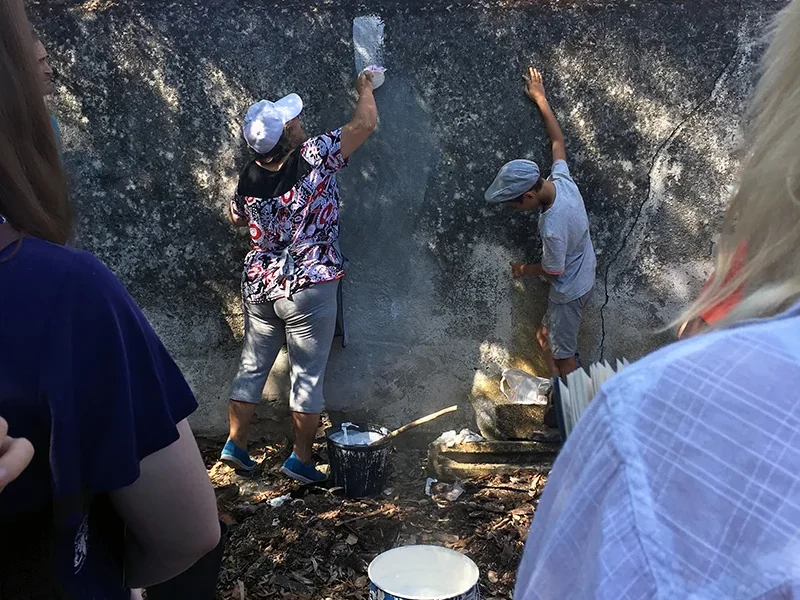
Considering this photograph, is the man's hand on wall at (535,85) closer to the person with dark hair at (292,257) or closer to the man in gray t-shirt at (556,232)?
the man in gray t-shirt at (556,232)

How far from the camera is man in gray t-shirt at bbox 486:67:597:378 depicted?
12.2ft

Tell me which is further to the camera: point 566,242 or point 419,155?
point 419,155

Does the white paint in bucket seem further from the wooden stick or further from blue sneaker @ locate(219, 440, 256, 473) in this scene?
blue sneaker @ locate(219, 440, 256, 473)

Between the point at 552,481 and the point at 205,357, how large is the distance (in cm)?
375

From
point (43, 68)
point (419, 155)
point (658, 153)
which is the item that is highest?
point (43, 68)

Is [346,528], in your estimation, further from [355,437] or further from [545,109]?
[545,109]

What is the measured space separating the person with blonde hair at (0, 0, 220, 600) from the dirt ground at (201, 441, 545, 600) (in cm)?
220

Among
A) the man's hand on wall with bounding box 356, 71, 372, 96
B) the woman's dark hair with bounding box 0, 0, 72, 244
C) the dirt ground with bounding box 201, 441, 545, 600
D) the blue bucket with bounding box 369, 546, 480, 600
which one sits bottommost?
the dirt ground with bounding box 201, 441, 545, 600

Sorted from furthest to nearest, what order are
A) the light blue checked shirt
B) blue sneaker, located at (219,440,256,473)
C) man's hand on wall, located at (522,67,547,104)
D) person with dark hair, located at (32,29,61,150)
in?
blue sneaker, located at (219,440,256,473), man's hand on wall, located at (522,67,547,104), person with dark hair, located at (32,29,61,150), the light blue checked shirt

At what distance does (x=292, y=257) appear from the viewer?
3.74 metres

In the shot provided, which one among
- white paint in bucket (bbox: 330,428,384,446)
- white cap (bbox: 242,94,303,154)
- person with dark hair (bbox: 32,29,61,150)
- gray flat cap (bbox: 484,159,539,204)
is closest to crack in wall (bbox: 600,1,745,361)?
gray flat cap (bbox: 484,159,539,204)

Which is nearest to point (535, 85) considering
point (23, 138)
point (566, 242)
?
point (566, 242)

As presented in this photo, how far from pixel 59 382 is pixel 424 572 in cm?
184

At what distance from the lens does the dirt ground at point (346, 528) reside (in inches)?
124
